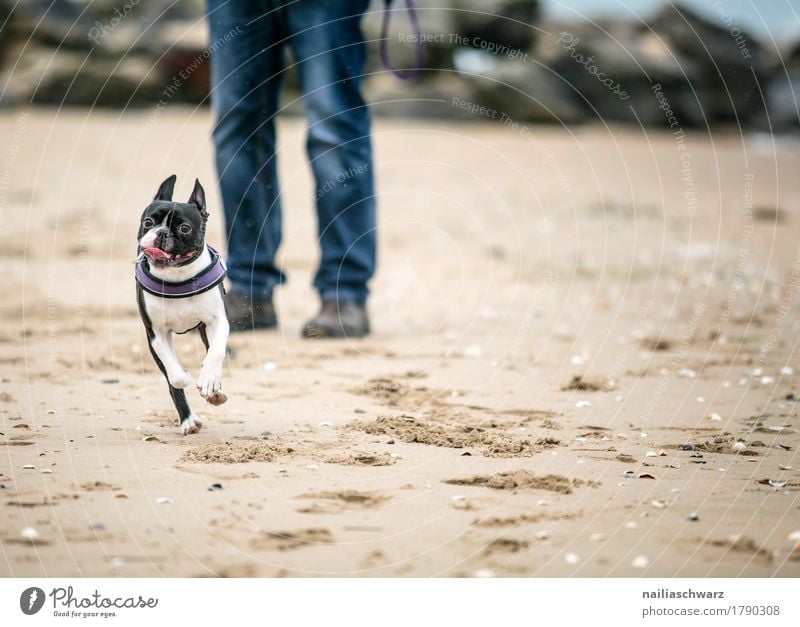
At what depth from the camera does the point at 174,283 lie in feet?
15.9

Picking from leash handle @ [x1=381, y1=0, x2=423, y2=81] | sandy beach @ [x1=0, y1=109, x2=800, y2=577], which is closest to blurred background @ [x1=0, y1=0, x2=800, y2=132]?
sandy beach @ [x1=0, y1=109, x2=800, y2=577]

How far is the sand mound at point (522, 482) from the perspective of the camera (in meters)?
4.73

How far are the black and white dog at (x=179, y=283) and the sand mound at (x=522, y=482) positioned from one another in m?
1.12

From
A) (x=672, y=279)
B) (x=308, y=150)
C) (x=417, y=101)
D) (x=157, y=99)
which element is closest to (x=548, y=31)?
(x=417, y=101)

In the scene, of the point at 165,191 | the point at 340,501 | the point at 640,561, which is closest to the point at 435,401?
the point at 340,501

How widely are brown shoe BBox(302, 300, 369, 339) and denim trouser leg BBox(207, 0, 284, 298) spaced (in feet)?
1.30

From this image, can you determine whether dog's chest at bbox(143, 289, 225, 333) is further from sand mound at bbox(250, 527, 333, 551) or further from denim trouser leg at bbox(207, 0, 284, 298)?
denim trouser leg at bbox(207, 0, 284, 298)

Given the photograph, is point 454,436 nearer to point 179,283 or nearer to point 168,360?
point 168,360

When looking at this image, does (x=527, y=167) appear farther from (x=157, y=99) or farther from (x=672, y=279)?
(x=157, y=99)

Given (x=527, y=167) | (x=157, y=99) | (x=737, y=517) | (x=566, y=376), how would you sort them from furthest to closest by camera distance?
(x=157, y=99)
(x=527, y=167)
(x=566, y=376)
(x=737, y=517)

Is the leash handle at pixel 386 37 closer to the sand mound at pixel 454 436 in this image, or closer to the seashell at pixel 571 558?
the sand mound at pixel 454 436
